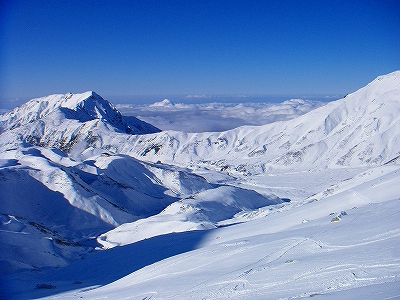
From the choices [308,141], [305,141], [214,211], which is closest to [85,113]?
[305,141]

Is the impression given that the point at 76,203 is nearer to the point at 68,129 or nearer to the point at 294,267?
the point at 294,267

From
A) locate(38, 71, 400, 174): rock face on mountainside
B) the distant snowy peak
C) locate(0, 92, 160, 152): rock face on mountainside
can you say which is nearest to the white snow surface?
locate(38, 71, 400, 174): rock face on mountainside

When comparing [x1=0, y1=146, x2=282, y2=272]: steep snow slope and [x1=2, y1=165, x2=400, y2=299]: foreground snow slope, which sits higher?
[x1=2, y1=165, x2=400, y2=299]: foreground snow slope

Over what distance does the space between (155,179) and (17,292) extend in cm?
5913

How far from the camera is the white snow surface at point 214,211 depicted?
960 cm

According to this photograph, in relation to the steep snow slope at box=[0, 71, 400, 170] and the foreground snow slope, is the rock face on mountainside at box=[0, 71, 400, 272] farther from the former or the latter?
the foreground snow slope

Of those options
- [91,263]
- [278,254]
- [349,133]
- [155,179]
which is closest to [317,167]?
[349,133]

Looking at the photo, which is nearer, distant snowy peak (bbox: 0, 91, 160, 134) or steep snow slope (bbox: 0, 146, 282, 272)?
steep snow slope (bbox: 0, 146, 282, 272)

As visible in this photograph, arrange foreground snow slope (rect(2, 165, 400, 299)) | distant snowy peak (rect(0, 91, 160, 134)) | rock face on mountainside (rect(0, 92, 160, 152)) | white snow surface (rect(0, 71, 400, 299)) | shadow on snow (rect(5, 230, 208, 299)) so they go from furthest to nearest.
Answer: distant snowy peak (rect(0, 91, 160, 134)) < rock face on mountainside (rect(0, 92, 160, 152)) < shadow on snow (rect(5, 230, 208, 299)) < white snow surface (rect(0, 71, 400, 299)) < foreground snow slope (rect(2, 165, 400, 299))

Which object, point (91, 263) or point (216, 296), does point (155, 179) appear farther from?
point (216, 296)

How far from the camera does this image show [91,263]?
22.8m

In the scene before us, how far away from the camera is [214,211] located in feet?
160

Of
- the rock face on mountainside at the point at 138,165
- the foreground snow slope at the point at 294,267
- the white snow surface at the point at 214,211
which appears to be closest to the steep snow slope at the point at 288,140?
the rock face on mountainside at the point at 138,165

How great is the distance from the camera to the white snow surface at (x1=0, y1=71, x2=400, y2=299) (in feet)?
31.5
